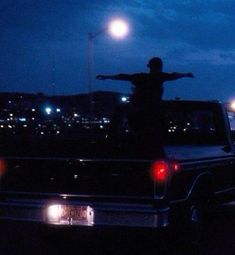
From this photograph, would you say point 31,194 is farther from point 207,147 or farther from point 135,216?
point 207,147

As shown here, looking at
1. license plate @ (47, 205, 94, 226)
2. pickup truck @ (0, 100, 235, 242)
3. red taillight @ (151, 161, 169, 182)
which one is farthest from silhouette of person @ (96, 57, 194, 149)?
license plate @ (47, 205, 94, 226)

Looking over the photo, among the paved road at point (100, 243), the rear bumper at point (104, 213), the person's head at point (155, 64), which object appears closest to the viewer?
the rear bumper at point (104, 213)

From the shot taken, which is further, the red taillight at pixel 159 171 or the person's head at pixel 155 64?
the person's head at pixel 155 64

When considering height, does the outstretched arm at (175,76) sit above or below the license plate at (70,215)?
above

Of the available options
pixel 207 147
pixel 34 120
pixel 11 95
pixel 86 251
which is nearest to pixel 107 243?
pixel 86 251

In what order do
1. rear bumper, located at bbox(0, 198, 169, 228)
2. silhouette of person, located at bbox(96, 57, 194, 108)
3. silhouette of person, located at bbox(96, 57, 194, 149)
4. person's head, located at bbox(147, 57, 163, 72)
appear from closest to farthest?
rear bumper, located at bbox(0, 198, 169, 228) → silhouette of person, located at bbox(96, 57, 194, 149) → silhouette of person, located at bbox(96, 57, 194, 108) → person's head, located at bbox(147, 57, 163, 72)

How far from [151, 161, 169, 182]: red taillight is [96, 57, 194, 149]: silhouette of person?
5.59ft

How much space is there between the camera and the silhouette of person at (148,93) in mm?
8070

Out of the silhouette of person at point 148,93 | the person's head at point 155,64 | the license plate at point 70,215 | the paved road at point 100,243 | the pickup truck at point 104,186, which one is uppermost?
the person's head at point 155,64

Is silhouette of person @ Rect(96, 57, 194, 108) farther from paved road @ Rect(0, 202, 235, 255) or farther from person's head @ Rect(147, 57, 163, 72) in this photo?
paved road @ Rect(0, 202, 235, 255)

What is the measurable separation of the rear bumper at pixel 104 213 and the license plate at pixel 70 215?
21 millimetres

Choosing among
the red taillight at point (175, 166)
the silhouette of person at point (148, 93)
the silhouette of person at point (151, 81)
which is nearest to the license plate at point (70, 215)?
the red taillight at point (175, 166)

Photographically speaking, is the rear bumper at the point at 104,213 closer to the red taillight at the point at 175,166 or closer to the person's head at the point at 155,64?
the red taillight at the point at 175,166

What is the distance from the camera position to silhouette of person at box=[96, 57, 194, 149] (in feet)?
26.5
